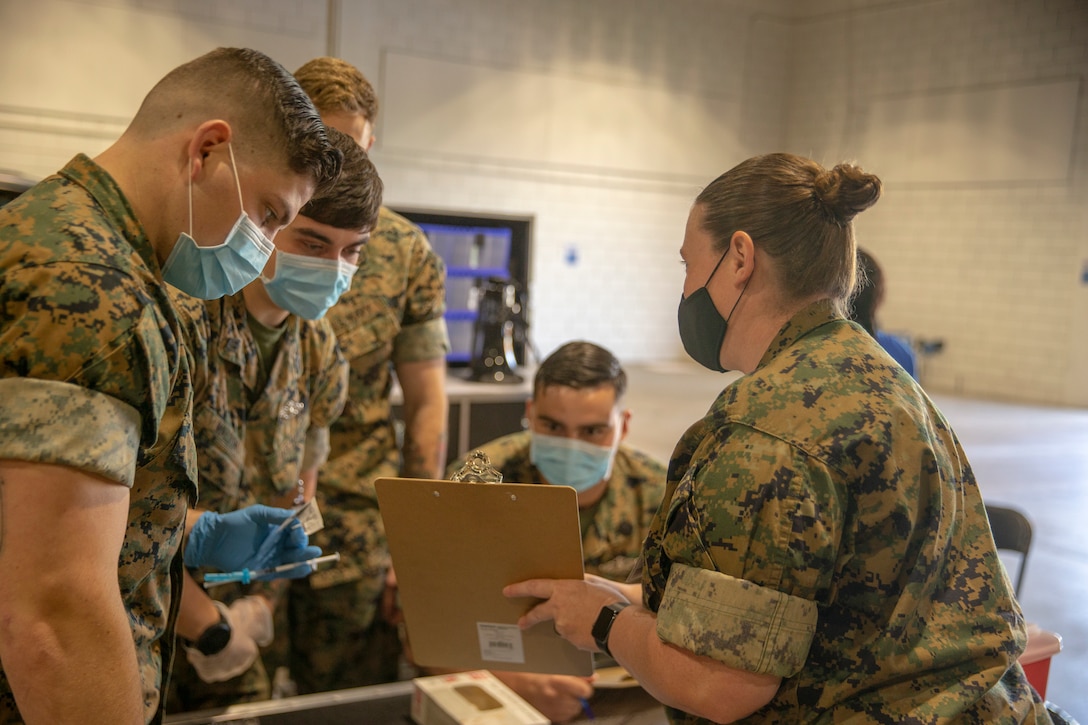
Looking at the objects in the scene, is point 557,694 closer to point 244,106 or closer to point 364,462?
point 364,462

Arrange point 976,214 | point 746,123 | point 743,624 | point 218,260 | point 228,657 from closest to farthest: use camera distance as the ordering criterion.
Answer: point 743,624, point 218,260, point 228,657, point 976,214, point 746,123

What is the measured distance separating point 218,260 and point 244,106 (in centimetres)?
19

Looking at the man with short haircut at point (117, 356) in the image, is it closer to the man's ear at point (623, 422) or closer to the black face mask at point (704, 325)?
the black face mask at point (704, 325)

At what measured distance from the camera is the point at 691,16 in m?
9.80

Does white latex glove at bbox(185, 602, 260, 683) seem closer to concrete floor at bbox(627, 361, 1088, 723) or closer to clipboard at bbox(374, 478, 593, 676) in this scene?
clipboard at bbox(374, 478, 593, 676)

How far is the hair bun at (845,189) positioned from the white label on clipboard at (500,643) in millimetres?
771

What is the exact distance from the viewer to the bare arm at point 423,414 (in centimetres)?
248

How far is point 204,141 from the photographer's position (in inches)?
43.3

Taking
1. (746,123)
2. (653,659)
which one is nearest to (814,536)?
(653,659)

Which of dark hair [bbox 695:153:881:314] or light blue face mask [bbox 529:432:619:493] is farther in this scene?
light blue face mask [bbox 529:432:619:493]

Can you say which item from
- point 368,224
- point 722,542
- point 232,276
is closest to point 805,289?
point 722,542

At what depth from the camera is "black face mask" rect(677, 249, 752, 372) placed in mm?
1322

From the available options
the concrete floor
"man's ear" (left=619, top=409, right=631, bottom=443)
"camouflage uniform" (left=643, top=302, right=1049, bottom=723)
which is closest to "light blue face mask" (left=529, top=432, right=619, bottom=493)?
"man's ear" (left=619, top=409, right=631, bottom=443)

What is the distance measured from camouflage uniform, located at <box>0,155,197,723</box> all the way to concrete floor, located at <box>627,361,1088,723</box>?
3247 millimetres
